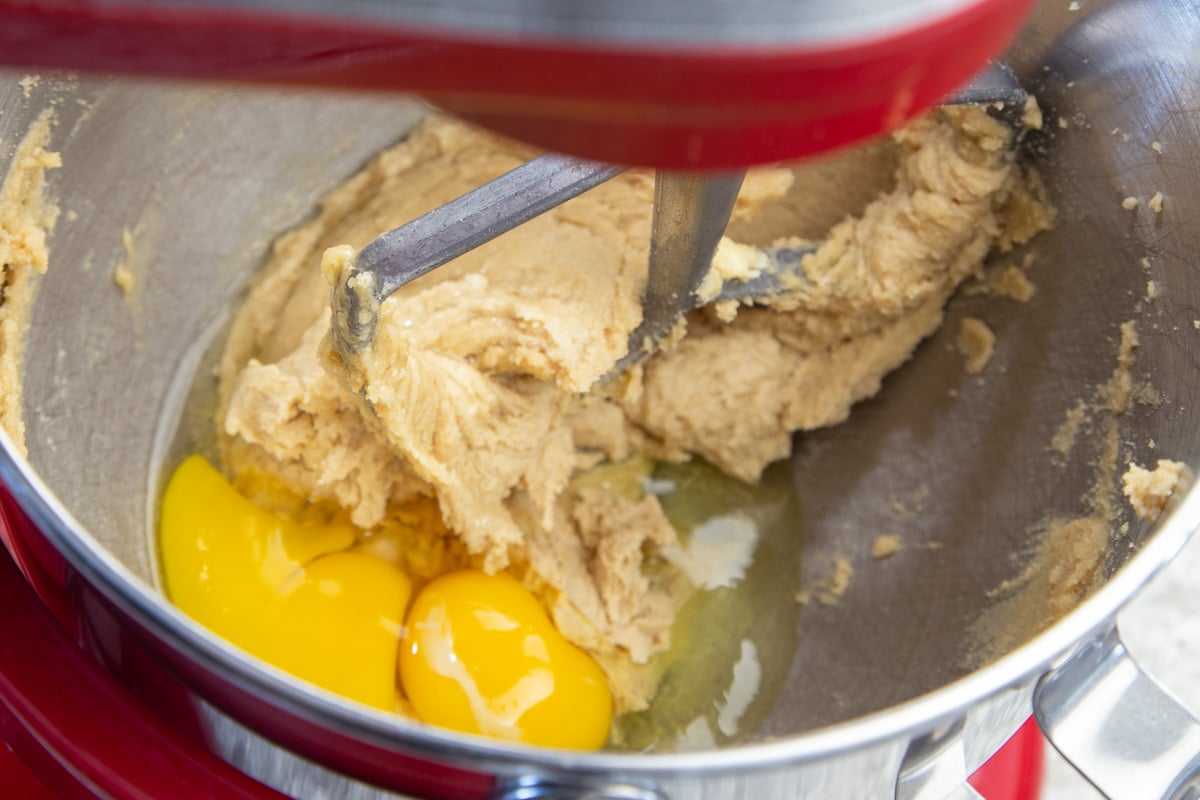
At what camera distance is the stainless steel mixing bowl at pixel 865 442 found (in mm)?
570

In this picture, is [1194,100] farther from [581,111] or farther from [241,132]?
[241,132]

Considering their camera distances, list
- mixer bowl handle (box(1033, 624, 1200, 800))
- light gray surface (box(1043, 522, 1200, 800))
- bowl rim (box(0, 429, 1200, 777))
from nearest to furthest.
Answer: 1. bowl rim (box(0, 429, 1200, 777))
2. mixer bowl handle (box(1033, 624, 1200, 800))
3. light gray surface (box(1043, 522, 1200, 800))

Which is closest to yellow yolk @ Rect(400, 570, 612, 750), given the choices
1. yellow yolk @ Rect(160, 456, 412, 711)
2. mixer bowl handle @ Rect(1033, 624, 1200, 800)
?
yellow yolk @ Rect(160, 456, 412, 711)

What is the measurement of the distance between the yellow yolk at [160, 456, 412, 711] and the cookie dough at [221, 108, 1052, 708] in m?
0.05

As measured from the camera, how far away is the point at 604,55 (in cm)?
34

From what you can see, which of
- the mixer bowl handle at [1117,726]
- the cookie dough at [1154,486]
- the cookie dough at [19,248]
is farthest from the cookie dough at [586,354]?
the mixer bowl handle at [1117,726]

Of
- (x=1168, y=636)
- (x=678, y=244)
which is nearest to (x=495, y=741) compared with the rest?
(x=678, y=244)

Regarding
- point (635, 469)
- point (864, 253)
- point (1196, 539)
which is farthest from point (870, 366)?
point (1196, 539)

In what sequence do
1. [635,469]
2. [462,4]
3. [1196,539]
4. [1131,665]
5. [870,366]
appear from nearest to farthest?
[462,4], [1131,665], [870,366], [635,469], [1196,539]

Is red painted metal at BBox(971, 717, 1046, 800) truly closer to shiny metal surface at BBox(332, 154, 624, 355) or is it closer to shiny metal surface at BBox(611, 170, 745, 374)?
shiny metal surface at BBox(611, 170, 745, 374)

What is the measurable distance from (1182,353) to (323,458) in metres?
0.72

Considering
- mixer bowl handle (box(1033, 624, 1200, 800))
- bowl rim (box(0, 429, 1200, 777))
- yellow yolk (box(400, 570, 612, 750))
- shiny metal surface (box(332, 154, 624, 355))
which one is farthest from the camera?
yellow yolk (box(400, 570, 612, 750))

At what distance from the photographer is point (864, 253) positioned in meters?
1.00

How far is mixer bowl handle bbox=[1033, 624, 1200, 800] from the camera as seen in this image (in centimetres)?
65
